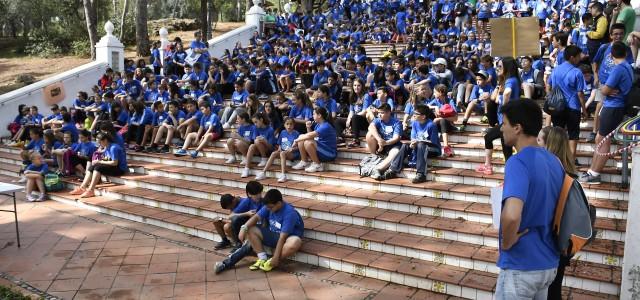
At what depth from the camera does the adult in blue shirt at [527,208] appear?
2654mm

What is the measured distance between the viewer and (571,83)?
6.71 m

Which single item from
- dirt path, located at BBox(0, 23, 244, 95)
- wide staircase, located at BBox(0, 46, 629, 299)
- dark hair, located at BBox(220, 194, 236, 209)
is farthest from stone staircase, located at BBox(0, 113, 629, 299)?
dirt path, located at BBox(0, 23, 244, 95)

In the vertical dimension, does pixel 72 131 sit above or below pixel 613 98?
below

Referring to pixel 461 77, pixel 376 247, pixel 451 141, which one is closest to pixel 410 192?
pixel 376 247

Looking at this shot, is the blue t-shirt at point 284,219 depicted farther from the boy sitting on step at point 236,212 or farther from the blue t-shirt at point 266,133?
the blue t-shirt at point 266,133

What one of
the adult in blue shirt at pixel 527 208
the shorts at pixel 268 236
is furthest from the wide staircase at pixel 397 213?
the adult in blue shirt at pixel 527 208

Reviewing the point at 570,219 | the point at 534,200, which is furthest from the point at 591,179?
the point at 534,200

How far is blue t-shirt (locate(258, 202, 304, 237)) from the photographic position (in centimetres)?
613

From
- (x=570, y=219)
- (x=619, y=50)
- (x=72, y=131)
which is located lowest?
(x=72, y=131)

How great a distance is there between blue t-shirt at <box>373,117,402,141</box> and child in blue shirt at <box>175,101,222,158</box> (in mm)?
3963

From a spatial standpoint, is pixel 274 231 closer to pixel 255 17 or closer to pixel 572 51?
pixel 572 51

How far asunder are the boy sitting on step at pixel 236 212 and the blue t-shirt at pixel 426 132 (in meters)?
2.61

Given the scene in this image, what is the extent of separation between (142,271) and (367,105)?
17.1 ft

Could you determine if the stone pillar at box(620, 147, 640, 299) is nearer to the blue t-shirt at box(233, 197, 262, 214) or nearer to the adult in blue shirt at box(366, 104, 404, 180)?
the adult in blue shirt at box(366, 104, 404, 180)
